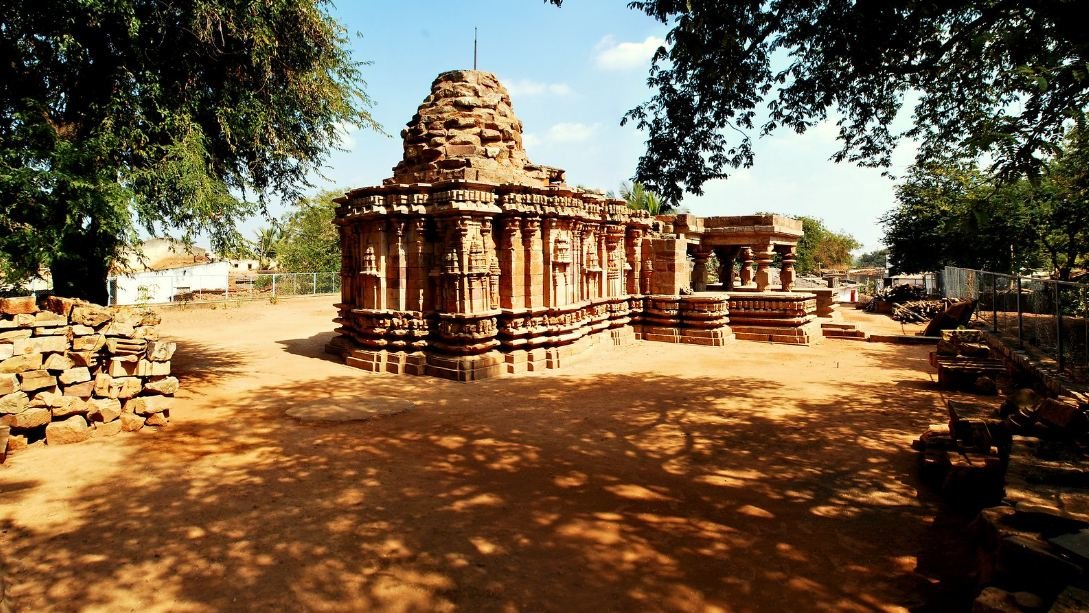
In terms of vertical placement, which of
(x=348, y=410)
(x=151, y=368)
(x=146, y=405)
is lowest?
(x=348, y=410)

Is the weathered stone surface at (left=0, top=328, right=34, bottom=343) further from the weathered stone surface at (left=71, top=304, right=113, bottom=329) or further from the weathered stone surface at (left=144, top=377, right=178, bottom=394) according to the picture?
the weathered stone surface at (left=144, top=377, right=178, bottom=394)

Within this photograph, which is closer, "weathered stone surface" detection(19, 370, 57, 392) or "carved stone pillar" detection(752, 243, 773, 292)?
"weathered stone surface" detection(19, 370, 57, 392)

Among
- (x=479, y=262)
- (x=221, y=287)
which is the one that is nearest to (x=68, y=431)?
(x=479, y=262)

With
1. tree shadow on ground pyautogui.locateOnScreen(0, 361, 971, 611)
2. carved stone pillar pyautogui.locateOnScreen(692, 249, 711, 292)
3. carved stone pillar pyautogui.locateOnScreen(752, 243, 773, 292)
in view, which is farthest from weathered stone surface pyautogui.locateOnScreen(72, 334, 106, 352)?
carved stone pillar pyautogui.locateOnScreen(752, 243, 773, 292)

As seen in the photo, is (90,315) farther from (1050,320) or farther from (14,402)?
(1050,320)

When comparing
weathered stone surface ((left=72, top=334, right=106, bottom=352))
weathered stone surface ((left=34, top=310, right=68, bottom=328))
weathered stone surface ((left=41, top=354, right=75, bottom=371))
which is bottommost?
weathered stone surface ((left=41, top=354, right=75, bottom=371))

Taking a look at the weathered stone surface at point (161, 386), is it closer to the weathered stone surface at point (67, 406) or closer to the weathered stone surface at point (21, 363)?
the weathered stone surface at point (67, 406)

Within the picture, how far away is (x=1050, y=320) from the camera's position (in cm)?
714

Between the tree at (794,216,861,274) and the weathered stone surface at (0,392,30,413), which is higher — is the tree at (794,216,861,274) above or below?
above

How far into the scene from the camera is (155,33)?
841 centimetres

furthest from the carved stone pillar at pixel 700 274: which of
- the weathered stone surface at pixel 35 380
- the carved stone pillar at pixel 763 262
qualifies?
the weathered stone surface at pixel 35 380

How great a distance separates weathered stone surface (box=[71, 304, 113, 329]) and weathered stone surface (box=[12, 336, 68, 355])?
29 cm

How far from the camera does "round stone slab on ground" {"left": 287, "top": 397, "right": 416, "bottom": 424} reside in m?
7.64

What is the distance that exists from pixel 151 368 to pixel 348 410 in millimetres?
2578
